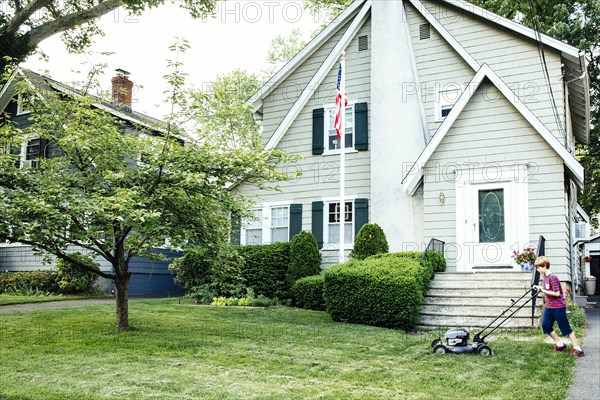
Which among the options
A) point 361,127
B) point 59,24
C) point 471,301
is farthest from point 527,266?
point 59,24

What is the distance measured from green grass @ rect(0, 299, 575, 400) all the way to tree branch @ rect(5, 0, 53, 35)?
28.3 feet

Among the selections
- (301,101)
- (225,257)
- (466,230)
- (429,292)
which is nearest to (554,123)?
(466,230)

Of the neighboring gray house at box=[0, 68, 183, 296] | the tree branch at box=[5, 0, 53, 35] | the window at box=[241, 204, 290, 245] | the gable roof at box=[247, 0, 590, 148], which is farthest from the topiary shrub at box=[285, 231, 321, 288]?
the tree branch at box=[5, 0, 53, 35]

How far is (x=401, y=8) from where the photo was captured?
17.9 metres

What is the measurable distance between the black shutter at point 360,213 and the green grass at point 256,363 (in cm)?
581

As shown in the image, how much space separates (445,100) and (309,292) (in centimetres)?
666

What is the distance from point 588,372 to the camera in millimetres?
7348

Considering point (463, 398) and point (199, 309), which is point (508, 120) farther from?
point (463, 398)

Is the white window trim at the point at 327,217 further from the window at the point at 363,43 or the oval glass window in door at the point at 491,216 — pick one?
the window at the point at 363,43

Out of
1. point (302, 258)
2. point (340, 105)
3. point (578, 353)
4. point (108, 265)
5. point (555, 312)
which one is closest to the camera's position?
point (578, 353)

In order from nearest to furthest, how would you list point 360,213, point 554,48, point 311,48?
point 554,48 < point 360,213 < point 311,48

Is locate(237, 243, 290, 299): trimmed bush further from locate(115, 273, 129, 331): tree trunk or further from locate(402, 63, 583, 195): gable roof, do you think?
locate(115, 273, 129, 331): tree trunk

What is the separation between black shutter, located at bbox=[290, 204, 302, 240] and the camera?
17.8 m

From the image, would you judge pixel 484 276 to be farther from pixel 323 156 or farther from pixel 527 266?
pixel 323 156
